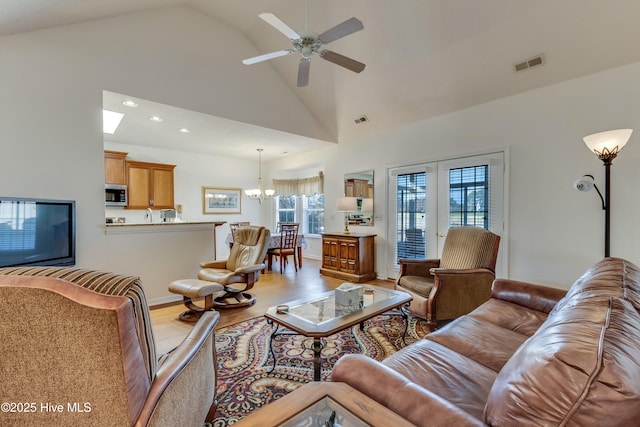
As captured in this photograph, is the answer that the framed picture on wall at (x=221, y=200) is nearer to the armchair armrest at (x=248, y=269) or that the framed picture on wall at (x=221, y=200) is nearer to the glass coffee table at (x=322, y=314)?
the armchair armrest at (x=248, y=269)

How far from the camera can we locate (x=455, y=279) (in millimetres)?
2779

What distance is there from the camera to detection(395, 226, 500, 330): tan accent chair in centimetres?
276

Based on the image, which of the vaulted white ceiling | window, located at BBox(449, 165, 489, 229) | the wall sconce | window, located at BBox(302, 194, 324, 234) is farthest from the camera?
window, located at BBox(302, 194, 324, 234)

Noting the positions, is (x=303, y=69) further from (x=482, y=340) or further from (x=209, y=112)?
(x=482, y=340)

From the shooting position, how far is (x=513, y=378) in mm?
834

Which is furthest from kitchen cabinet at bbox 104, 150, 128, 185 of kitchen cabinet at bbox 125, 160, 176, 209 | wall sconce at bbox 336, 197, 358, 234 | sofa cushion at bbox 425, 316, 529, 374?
sofa cushion at bbox 425, 316, 529, 374

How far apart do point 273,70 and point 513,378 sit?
16.0 ft

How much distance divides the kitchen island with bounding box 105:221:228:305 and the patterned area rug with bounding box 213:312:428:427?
145cm

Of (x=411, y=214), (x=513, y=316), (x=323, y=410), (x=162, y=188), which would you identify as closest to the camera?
(x=323, y=410)

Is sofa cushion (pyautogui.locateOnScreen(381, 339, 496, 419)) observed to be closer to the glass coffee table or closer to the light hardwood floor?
the glass coffee table

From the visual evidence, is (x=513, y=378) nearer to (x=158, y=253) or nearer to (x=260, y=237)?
(x=260, y=237)

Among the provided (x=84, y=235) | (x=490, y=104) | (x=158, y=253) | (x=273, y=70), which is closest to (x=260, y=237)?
(x=158, y=253)

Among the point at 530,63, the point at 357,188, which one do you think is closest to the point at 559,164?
the point at 530,63

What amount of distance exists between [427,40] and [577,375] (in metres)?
3.55
